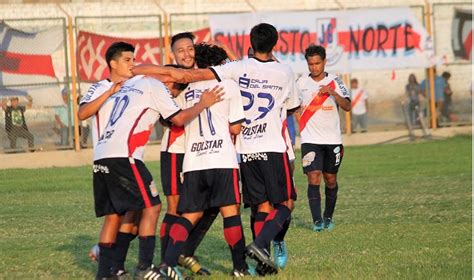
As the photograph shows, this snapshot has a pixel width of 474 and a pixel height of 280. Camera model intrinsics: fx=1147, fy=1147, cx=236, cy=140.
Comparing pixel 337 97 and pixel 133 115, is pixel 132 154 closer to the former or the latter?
pixel 133 115

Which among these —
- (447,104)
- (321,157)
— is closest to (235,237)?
(321,157)

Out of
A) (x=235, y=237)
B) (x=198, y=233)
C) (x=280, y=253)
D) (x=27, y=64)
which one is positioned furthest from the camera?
(x=27, y=64)

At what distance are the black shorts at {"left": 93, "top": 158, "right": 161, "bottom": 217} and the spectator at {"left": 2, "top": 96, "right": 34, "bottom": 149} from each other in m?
16.8

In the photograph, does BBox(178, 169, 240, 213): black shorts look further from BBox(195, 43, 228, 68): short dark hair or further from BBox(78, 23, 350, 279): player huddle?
BBox(195, 43, 228, 68): short dark hair

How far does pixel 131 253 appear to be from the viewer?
11703 millimetres

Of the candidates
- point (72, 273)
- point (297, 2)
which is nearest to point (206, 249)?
point (72, 273)

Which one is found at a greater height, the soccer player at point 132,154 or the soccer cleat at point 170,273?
the soccer player at point 132,154

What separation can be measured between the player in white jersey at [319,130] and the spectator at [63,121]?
43.0ft

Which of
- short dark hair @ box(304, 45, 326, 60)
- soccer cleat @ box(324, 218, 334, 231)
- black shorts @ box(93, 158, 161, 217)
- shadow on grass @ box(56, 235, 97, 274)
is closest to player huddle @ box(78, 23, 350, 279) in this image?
black shorts @ box(93, 158, 161, 217)

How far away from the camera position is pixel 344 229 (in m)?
13.3

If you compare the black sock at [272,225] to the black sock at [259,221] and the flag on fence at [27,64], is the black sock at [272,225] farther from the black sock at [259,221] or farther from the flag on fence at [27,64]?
the flag on fence at [27,64]

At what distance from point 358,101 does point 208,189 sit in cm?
2121

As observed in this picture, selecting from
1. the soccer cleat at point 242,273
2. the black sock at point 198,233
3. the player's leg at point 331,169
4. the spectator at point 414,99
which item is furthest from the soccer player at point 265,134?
the spectator at point 414,99

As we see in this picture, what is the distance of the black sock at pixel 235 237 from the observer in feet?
31.5
